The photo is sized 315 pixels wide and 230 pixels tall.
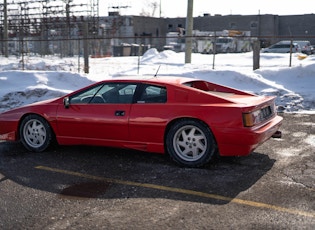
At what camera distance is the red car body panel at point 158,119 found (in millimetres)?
5434

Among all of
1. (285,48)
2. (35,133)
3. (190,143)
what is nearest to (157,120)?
(190,143)

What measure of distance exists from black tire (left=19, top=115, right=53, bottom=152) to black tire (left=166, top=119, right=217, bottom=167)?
206 cm

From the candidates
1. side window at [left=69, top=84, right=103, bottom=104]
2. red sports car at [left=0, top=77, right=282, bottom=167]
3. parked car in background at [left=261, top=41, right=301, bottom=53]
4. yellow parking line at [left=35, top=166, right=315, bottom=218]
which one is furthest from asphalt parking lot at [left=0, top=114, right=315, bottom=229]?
parked car in background at [left=261, top=41, right=301, bottom=53]

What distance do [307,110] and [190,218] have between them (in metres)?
7.40

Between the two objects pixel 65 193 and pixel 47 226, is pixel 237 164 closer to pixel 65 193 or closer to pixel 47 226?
pixel 65 193

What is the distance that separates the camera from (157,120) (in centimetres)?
579

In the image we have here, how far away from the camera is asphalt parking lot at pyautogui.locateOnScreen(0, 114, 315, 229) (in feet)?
13.1

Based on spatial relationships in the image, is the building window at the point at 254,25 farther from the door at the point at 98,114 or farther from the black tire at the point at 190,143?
the black tire at the point at 190,143

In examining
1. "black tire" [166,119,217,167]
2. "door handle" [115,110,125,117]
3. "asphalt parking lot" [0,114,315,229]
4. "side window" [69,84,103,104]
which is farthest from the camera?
"side window" [69,84,103,104]

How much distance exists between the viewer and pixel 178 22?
76.0 m

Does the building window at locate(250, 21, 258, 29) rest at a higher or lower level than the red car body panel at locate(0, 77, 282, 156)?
higher

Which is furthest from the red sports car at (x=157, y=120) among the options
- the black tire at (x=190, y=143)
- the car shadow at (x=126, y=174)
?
the car shadow at (x=126, y=174)

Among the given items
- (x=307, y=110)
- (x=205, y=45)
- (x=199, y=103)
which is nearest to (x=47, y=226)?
(x=199, y=103)

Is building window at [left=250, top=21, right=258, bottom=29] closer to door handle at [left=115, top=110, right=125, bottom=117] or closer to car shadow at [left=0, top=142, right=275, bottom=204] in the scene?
car shadow at [left=0, top=142, right=275, bottom=204]
